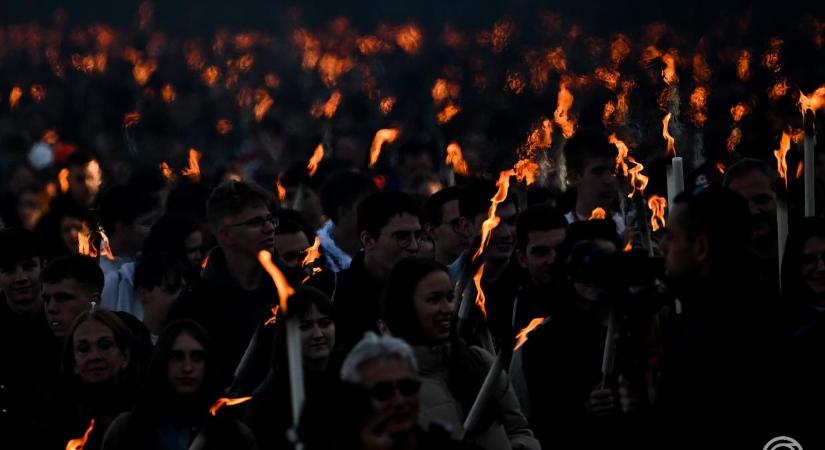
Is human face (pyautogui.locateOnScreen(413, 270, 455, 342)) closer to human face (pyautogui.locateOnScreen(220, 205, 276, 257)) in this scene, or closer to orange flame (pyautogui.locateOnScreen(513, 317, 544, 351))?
orange flame (pyautogui.locateOnScreen(513, 317, 544, 351))

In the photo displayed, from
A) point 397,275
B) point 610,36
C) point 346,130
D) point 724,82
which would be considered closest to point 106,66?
point 610,36

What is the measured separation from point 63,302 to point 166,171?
767 cm

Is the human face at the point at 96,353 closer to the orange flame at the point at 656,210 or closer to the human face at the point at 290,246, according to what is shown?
the human face at the point at 290,246

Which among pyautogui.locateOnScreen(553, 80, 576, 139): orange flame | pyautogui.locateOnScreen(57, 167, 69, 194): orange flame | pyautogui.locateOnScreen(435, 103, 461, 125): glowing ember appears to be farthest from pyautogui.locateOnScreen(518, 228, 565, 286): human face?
pyautogui.locateOnScreen(435, 103, 461, 125): glowing ember

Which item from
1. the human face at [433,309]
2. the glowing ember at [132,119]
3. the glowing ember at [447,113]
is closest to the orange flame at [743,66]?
the glowing ember at [447,113]

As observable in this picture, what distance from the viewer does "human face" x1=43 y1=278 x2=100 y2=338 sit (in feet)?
26.4

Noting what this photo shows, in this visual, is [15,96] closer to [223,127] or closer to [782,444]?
[223,127]

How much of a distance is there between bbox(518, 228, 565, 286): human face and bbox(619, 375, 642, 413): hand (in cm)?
244

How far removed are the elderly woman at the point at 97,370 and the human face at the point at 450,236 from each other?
230cm

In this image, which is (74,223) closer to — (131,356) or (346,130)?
(131,356)

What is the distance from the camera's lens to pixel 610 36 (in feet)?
90.8

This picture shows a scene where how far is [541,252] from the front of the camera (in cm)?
786

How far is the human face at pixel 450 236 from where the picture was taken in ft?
29.6

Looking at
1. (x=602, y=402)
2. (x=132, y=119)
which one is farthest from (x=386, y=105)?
(x=602, y=402)
